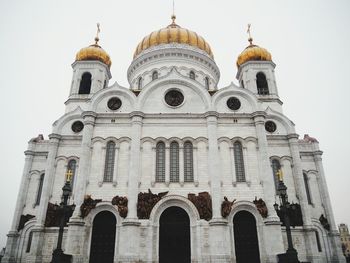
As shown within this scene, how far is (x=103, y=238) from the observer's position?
18875mm

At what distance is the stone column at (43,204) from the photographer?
1916 centimetres

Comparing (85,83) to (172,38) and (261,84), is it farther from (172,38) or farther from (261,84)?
(261,84)

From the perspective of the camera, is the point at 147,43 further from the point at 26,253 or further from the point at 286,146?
the point at 26,253

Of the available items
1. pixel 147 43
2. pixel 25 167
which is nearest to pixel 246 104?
pixel 147 43

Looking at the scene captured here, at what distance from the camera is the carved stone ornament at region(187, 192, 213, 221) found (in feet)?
62.2

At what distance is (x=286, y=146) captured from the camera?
23031mm

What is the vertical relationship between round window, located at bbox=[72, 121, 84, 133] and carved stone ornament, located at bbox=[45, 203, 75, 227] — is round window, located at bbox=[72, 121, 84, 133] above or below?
above

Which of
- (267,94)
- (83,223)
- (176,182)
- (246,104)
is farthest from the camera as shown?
(267,94)

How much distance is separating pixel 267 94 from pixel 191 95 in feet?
24.8

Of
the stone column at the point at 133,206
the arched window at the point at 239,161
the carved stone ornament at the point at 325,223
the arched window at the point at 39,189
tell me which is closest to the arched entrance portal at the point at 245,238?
the arched window at the point at 239,161

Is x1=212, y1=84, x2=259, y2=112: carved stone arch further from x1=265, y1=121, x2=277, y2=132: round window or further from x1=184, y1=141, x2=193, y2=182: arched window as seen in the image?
x1=184, y1=141, x2=193, y2=182: arched window

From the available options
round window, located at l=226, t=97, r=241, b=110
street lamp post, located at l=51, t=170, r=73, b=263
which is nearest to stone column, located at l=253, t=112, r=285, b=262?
round window, located at l=226, t=97, r=241, b=110

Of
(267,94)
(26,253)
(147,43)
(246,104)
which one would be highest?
(147,43)

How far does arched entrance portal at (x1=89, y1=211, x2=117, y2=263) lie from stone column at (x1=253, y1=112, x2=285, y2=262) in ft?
32.7
